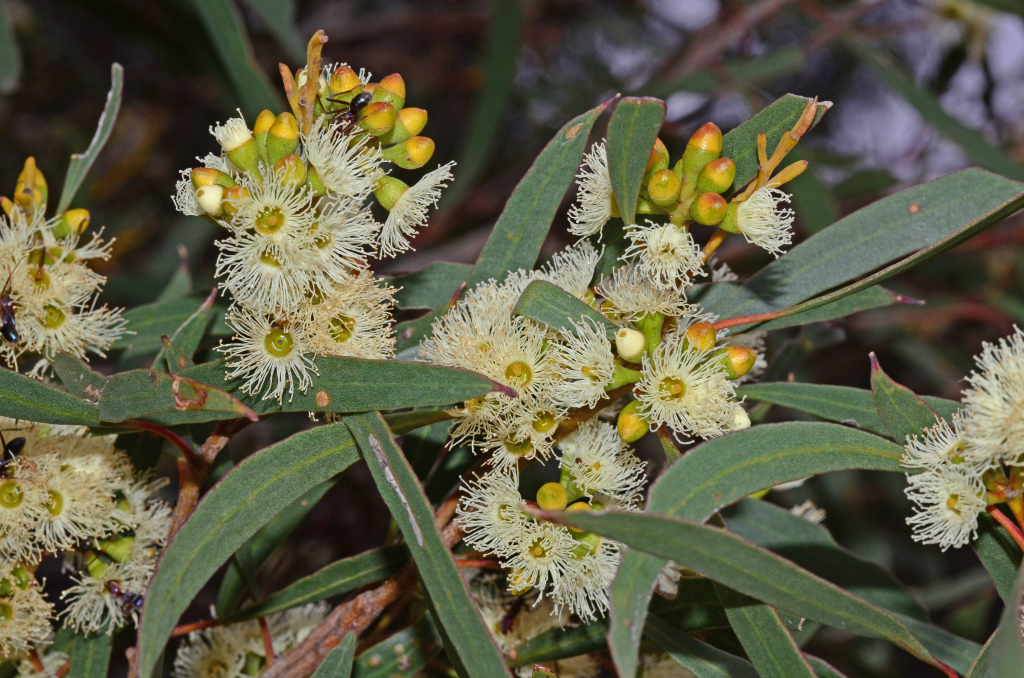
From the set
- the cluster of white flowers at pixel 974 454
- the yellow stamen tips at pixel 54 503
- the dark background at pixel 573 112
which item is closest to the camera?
the cluster of white flowers at pixel 974 454

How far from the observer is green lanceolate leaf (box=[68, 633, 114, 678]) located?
3.63ft

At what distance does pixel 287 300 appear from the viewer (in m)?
A: 0.94

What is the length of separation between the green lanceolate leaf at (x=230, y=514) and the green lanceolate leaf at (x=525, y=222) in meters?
0.22

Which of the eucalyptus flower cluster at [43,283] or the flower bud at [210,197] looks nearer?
the flower bud at [210,197]

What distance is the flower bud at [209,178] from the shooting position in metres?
0.91

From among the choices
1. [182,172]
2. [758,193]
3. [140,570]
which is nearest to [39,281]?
[182,172]

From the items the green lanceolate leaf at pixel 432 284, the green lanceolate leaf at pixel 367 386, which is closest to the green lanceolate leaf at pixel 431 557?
the green lanceolate leaf at pixel 367 386

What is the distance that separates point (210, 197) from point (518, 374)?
0.41 metres

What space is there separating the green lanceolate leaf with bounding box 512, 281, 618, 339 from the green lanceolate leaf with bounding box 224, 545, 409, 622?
41cm

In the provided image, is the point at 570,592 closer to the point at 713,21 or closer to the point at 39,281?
the point at 39,281

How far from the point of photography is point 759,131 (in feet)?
3.09

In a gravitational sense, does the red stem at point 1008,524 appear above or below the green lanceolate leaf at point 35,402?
below

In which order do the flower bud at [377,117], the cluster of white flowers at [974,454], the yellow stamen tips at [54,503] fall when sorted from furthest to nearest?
1. the yellow stamen tips at [54,503]
2. the flower bud at [377,117]
3. the cluster of white flowers at [974,454]

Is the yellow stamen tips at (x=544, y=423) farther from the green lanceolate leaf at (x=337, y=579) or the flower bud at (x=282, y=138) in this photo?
the flower bud at (x=282, y=138)
